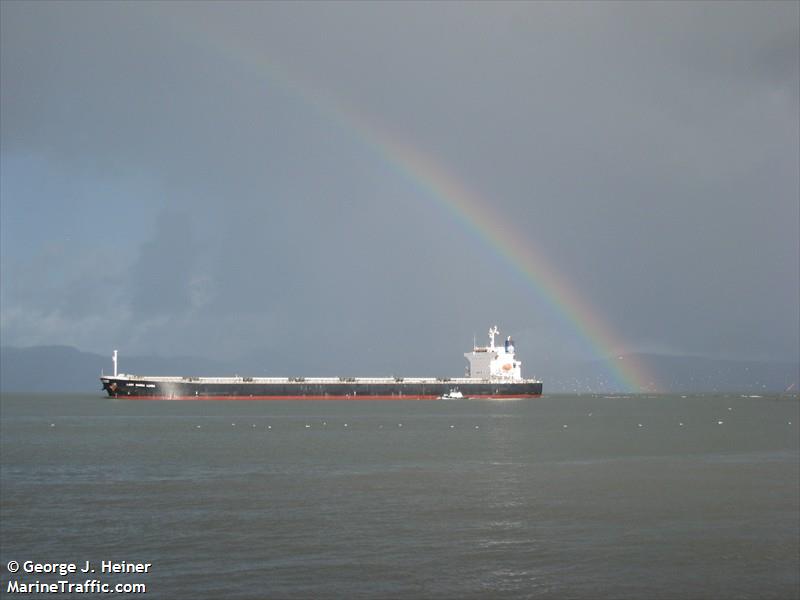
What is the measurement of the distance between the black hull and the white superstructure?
2.32m

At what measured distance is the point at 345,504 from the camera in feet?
117

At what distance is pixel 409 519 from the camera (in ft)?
105

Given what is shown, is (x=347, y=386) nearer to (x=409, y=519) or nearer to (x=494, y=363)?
(x=494, y=363)

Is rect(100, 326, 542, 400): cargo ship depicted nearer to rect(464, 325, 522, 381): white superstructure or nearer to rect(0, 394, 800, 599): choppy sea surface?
rect(464, 325, 522, 381): white superstructure

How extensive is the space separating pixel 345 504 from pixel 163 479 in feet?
45.5

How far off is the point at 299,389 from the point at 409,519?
4921 inches

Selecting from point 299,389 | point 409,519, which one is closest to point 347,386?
point 299,389

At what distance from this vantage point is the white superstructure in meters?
172

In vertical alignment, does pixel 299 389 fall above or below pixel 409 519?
above

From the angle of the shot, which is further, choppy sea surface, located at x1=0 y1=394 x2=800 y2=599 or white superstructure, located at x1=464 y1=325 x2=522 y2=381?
white superstructure, located at x1=464 y1=325 x2=522 y2=381

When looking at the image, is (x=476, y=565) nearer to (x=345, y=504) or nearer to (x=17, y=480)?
(x=345, y=504)

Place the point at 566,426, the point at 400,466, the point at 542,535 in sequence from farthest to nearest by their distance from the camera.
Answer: the point at 566,426 < the point at 400,466 < the point at 542,535

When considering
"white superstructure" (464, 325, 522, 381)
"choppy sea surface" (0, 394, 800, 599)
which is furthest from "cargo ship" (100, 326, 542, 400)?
"choppy sea surface" (0, 394, 800, 599)

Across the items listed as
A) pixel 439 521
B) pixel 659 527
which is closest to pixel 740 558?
pixel 659 527
